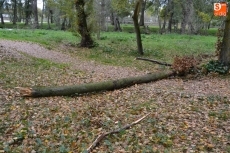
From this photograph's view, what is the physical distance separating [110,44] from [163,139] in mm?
17327

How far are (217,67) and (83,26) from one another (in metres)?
10.9

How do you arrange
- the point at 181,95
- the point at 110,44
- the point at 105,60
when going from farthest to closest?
1. the point at 110,44
2. the point at 105,60
3. the point at 181,95

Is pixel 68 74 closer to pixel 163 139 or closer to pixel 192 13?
pixel 163 139

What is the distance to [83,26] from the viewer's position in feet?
69.3

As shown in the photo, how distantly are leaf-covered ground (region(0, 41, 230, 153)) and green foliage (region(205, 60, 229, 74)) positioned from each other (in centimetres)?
128

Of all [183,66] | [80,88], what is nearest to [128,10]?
[183,66]

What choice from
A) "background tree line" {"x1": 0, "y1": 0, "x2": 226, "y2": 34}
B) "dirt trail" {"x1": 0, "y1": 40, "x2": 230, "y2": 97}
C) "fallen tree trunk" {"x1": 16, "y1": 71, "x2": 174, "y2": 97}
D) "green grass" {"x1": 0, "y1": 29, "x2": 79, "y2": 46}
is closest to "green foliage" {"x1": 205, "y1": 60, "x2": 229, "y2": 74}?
"dirt trail" {"x1": 0, "y1": 40, "x2": 230, "y2": 97}

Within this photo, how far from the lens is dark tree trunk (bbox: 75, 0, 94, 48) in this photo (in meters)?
20.5

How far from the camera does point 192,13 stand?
3328 centimetres

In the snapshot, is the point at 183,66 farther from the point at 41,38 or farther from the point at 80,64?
the point at 41,38

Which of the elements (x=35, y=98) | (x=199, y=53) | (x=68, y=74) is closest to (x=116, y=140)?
(x=35, y=98)

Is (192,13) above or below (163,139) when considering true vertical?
above

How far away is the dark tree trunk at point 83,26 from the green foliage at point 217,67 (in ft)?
34.2

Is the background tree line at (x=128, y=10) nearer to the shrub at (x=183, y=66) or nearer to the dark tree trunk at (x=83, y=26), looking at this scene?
the dark tree trunk at (x=83, y=26)
